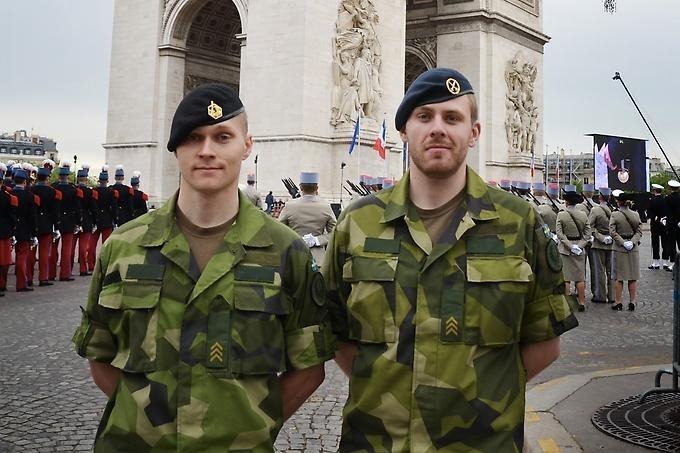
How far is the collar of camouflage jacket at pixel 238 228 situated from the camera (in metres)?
2.20

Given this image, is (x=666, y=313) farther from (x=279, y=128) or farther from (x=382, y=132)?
(x=279, y=128)

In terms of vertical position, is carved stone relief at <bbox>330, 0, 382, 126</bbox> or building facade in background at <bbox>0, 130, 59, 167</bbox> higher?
building facade in background at <bbox>0, 130, 59, 167</bbox>

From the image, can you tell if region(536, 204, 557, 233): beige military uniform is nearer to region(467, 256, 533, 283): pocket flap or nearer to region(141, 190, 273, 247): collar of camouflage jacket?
region(467, 256, 533, 283): pocket flap

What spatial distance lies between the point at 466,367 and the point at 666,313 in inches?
370

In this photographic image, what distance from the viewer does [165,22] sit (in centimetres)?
2389

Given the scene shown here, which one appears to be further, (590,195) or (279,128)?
(279,128)

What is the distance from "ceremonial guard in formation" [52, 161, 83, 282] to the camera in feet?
42.5

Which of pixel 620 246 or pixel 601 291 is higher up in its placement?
pixel 620 246

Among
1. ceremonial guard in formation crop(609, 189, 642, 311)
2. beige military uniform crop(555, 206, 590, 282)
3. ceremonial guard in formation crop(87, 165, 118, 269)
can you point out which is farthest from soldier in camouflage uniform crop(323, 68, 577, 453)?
ceremonial guard in formation crop(87, 165, 118, 269)

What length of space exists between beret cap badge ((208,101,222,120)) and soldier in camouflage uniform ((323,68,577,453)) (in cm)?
59

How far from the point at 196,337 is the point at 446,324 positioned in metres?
0.76

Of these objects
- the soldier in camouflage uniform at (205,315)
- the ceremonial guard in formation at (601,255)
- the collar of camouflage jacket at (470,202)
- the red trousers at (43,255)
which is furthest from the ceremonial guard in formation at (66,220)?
the collar of camouflage jacket at (470,202)

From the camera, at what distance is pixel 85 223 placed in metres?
13.8

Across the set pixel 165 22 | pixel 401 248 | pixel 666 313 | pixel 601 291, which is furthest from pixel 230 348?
pixel 165 22
